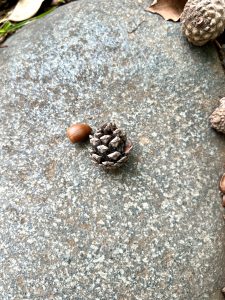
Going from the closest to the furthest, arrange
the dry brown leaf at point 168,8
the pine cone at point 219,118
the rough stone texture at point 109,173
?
1. the rough stone texture at point 109,173
2. the pine cone at point 219,118
3. the dry brown leaf at point 168,8

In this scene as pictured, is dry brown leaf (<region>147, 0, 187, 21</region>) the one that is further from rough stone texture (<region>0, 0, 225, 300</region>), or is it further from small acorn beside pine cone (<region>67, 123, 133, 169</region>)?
small acorn beside pine cone (<region>67, 123, 133, 169</region>)

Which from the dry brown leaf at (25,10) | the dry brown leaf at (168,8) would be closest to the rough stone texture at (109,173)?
the dry brown leaf at (168,8)

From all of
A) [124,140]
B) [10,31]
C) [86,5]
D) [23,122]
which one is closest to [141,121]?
[124,140]

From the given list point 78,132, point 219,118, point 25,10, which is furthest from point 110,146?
point 25,10

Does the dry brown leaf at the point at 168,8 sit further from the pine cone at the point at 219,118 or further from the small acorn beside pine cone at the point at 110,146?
the small acorn beside pine cone at the point at 110,146

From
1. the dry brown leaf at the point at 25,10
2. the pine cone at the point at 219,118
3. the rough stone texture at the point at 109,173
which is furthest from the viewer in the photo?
the dry brown leaf at the point at 25,10

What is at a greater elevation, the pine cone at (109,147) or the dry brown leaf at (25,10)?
the dry brown leaf at (25,10)

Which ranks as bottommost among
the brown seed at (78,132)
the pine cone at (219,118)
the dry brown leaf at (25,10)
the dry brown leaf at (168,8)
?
the pine cone at (219,118)

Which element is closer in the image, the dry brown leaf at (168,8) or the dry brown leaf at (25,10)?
the dry brown leaf at (168,8)

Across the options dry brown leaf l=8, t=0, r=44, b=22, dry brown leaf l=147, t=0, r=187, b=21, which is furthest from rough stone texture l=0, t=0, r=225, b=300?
dry brown leaf l=8, t=0, r=44, b=22
